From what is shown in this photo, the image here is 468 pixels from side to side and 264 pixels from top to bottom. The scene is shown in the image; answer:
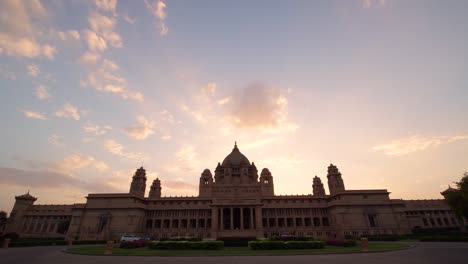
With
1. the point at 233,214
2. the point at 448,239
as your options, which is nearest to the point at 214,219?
the point at 233,214

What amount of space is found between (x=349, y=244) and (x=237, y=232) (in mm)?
31246

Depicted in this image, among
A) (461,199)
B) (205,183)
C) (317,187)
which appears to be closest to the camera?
(461,199)

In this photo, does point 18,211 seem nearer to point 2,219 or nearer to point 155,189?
point 2,219

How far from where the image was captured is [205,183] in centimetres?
9075

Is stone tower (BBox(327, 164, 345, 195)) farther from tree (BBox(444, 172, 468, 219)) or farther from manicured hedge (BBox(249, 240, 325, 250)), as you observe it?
manicured hedge (BBox(249, 240, 325, 250))

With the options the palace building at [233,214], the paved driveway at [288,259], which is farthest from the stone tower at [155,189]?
the paved driveway at [288,259]

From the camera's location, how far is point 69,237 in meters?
64.4

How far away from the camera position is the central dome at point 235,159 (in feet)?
303

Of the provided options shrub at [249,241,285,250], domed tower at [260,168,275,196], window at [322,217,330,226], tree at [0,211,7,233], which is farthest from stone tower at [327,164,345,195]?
tree at [0,211,7,233]

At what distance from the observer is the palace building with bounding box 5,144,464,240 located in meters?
62.7

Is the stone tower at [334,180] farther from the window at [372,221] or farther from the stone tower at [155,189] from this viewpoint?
the stone tower at [155,189]

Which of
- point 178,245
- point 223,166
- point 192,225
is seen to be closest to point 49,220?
point 192,225

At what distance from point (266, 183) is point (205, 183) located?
80.2 feet

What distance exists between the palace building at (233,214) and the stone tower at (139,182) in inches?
3.8
